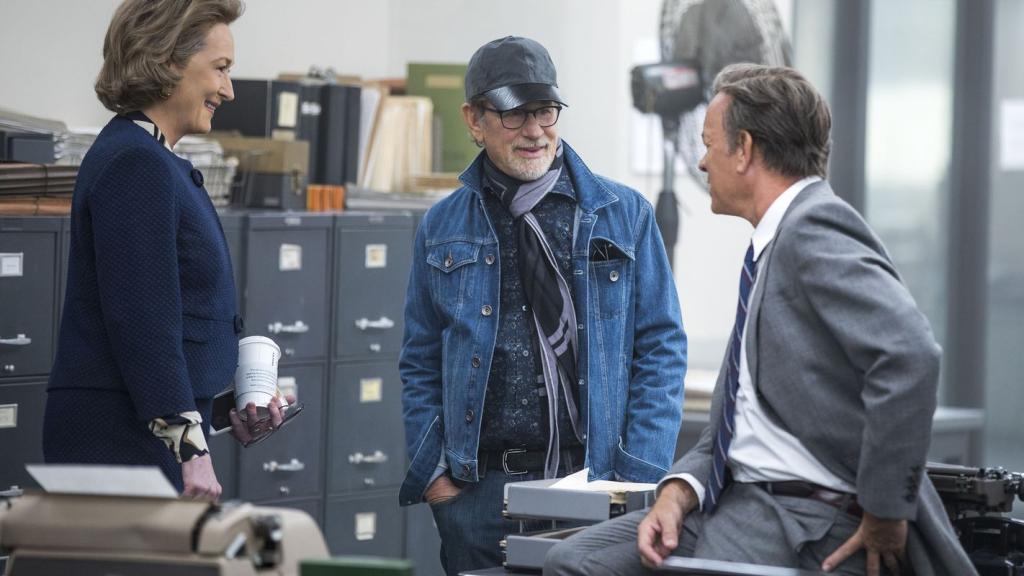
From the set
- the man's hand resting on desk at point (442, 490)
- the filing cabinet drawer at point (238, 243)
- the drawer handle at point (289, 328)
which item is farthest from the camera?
the drawer handle at point (289, 328)

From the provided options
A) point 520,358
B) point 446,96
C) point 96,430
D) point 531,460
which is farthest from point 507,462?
point 446,96

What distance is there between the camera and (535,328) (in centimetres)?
250

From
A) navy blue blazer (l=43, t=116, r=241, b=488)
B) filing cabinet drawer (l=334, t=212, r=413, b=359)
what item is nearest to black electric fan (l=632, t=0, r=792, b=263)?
filing cabinet drawer (l=334, t=212, r=413, b=359)

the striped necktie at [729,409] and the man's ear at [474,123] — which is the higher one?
the man's ear at [474,123]

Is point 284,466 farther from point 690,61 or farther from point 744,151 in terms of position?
point 744,151

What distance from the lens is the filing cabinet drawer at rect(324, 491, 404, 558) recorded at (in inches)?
176

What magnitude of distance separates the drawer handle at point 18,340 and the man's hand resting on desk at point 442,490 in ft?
5.26

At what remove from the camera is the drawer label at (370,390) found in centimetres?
448

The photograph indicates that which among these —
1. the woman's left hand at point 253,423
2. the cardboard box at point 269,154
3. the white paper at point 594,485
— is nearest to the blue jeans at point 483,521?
the white paper at point 594,485

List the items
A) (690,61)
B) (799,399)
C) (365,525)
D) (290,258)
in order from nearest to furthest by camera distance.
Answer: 1. (799,399)
2. (290,258)
3. (365,525)
4. (690,61)

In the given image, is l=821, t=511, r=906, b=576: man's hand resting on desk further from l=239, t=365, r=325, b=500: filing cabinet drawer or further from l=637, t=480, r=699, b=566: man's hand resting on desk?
l=239, t=365, r=325, b=500: filing cabinet drawer

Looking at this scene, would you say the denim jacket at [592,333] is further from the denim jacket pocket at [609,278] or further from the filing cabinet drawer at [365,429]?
the filing cabinet drawer at [365,429]

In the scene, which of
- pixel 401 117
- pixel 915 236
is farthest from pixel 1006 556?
pixel 915 236

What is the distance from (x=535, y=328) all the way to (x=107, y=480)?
107cm
